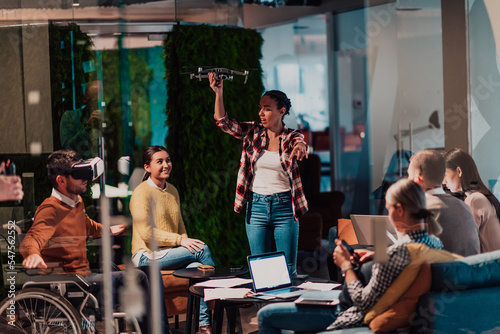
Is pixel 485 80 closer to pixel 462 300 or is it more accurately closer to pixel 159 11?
pixel 462 300

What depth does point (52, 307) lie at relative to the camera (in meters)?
3.34

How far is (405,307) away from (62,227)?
1750 millimetres

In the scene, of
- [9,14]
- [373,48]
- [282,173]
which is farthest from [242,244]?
[373,48]

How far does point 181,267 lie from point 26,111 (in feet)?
4.93

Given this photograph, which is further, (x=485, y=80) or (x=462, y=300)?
(x=485, y=80)

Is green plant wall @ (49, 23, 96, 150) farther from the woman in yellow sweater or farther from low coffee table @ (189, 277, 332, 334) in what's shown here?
low coffee table @ (189, 277, 332, 334)

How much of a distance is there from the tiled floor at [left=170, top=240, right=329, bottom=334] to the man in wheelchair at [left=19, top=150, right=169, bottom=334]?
1235 millimetres

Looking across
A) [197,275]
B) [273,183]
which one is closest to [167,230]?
[197,275]

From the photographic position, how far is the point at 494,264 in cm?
276

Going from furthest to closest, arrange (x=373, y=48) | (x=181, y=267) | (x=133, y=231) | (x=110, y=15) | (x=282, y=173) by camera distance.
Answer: (x=373, y=48)
(x=181, y=267)
(x=282, y=173)
(x=110, y=15)
(x=133, y=231)

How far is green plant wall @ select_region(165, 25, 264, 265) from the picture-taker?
5.11 metres

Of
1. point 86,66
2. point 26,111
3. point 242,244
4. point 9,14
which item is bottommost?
point 242,244

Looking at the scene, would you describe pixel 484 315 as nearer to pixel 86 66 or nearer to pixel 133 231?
pixel 133 231

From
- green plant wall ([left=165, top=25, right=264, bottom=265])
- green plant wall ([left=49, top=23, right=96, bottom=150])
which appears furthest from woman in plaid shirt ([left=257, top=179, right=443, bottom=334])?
green plant wall ([left=165, top=25, right=264, bottom=265])
